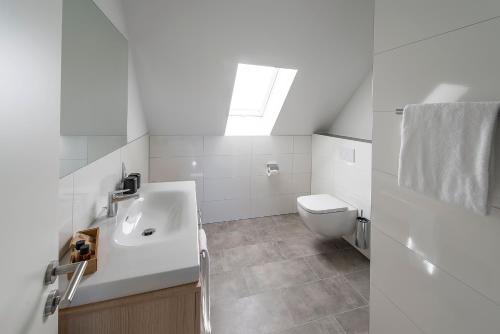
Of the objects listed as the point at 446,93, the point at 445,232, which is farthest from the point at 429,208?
the point at 446,93

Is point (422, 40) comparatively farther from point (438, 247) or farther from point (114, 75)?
point (114, 75)

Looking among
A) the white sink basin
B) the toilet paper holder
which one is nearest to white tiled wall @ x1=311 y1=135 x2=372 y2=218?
the toilet paper holder

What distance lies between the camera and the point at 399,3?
99 cm

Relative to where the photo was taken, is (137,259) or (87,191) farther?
(87,191)

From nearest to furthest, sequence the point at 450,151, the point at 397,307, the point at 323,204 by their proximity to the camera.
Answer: the point at 450,151, the point at 397,307, the point at 323,204

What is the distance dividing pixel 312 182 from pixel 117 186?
8.10 feet

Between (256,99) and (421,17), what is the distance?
225 cm

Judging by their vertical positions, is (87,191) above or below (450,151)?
below

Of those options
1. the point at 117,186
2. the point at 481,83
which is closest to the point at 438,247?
the point at 481,83

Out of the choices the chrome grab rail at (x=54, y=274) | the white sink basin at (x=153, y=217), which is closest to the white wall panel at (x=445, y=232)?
the white sink basin at (x=153, y=217)

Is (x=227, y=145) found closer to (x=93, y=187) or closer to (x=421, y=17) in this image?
(x=93, y=187)

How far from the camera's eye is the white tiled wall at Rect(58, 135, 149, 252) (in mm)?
923

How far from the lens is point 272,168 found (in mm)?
3182

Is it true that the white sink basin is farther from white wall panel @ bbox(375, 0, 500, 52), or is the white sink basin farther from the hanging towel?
white wall panel @ bbox(375, 0, 500, 52)
